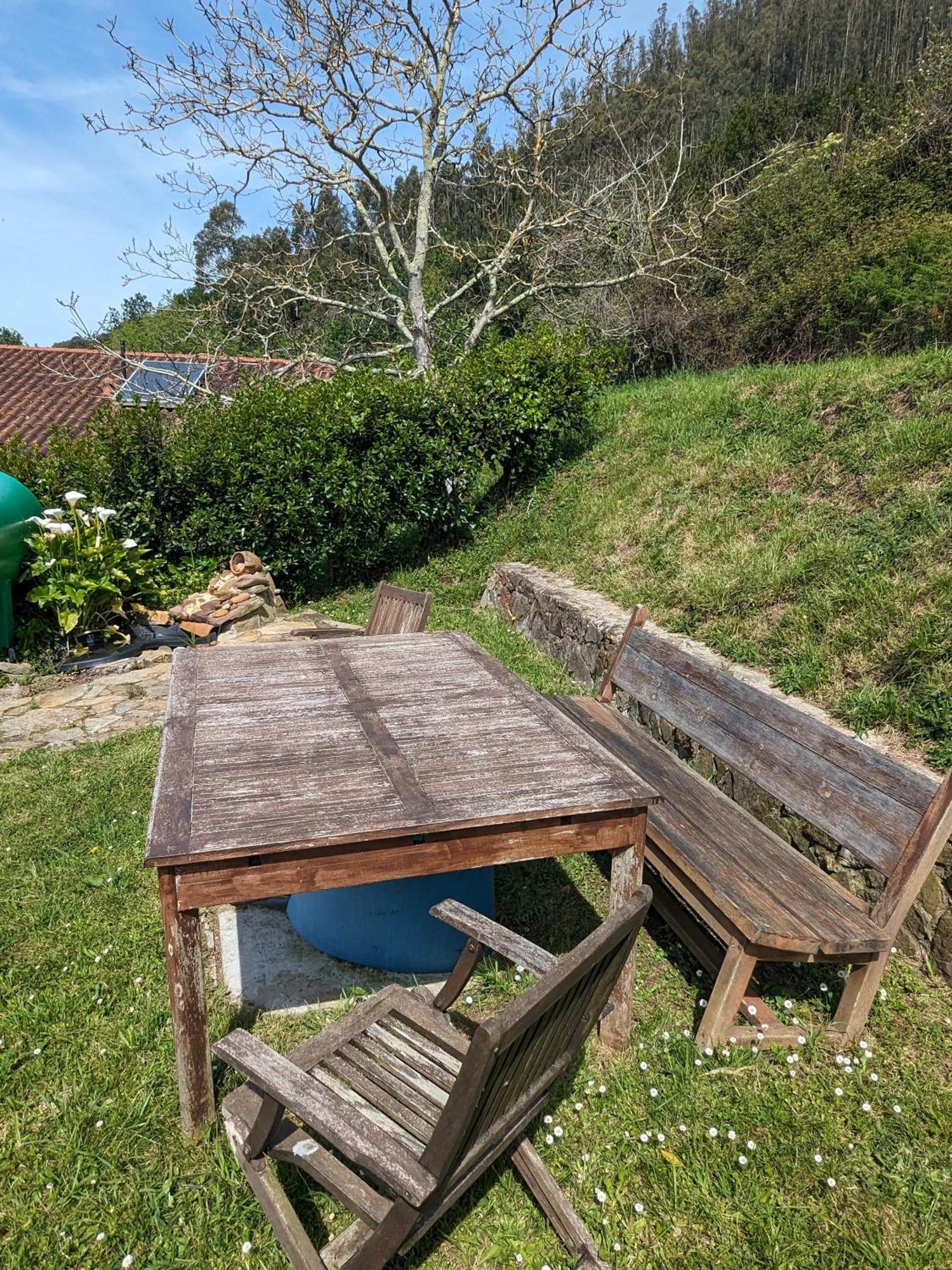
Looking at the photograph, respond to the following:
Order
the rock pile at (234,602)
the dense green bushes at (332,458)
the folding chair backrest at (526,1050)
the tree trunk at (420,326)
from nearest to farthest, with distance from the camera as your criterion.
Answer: the folding chair backrest at (526,1050), the rock pile at (234,602), the dense green bushes at (332,458), the tree trunk at (420,326)

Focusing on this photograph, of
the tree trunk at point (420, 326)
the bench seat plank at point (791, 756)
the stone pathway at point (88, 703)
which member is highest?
the tree trunk at point (420, 326)

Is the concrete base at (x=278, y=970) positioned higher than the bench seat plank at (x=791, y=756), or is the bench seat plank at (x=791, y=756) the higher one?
the bench seat plank at (x=791, y=756)

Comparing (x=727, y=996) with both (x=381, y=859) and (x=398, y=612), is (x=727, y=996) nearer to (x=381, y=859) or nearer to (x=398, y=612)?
(x=381, y=859)

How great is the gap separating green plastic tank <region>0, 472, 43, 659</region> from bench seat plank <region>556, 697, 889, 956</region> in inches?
201

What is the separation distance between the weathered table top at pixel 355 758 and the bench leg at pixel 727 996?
0.59m

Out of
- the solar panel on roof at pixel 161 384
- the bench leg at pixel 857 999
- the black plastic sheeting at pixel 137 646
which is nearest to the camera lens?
the bench leg at pixel 857 999

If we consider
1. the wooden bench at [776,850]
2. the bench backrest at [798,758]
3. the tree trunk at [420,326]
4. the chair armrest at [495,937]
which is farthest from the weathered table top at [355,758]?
the tree trunk at [420,326]

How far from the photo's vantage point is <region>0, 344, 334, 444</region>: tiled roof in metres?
12.7

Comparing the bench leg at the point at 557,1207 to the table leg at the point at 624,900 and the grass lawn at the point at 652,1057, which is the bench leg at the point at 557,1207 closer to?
the grass lawn at the point at 652,1057

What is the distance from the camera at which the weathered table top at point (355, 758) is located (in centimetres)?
194

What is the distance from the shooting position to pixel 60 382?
53.1 feet

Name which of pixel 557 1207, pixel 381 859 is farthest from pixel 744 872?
pixel 381 859

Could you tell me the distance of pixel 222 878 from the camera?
187 centimetres

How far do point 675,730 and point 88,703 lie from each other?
417 cm
